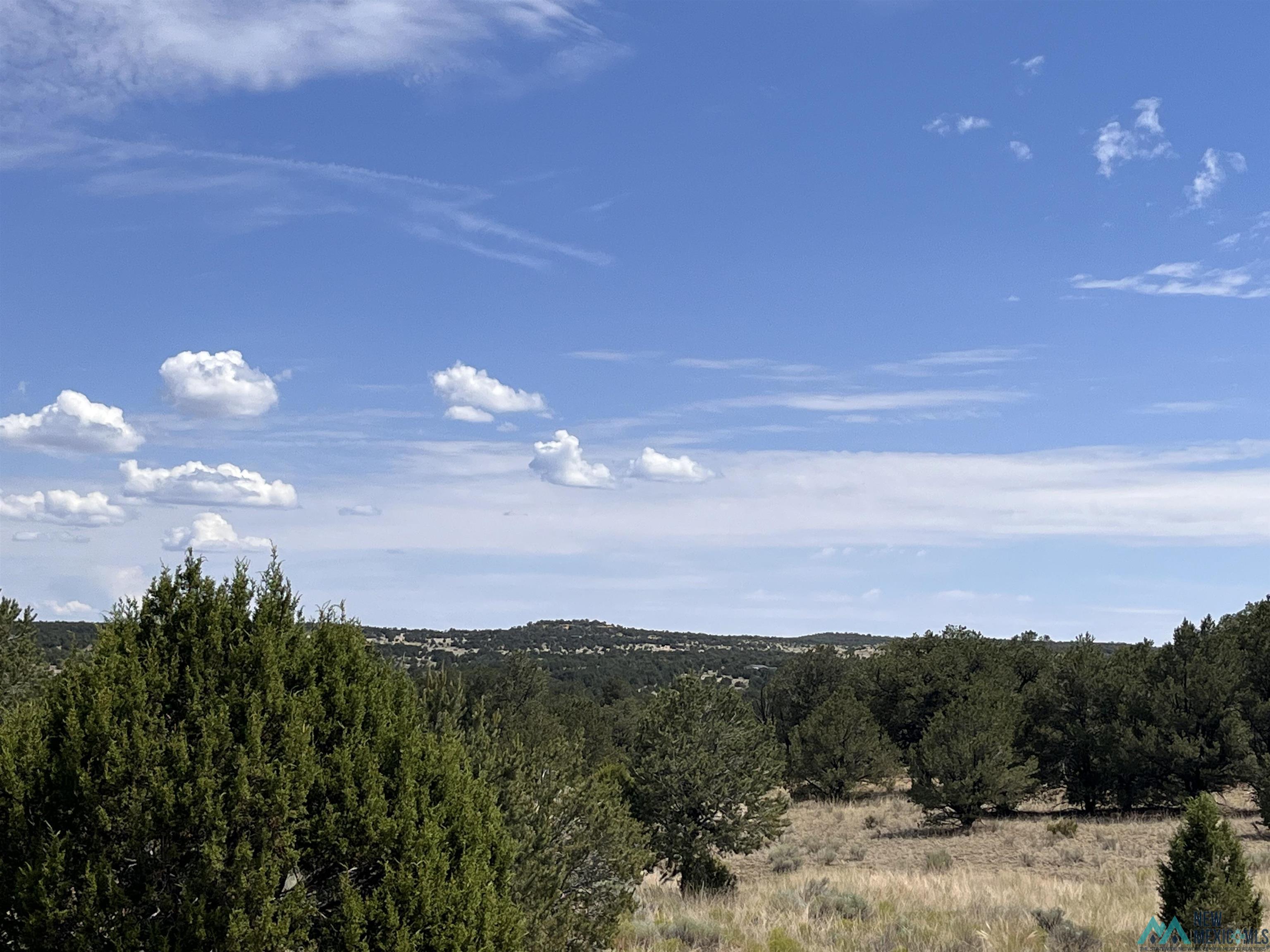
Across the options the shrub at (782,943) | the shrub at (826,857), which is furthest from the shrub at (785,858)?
the shrub at (782,943)

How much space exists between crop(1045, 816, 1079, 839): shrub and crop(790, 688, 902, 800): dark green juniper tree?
40.2 ft

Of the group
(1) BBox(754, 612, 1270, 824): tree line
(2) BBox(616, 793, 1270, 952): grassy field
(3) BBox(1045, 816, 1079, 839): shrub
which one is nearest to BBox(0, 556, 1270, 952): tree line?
(2) BBox(616, 793, 1270, 952): grassy field

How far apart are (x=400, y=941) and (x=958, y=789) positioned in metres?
29.0

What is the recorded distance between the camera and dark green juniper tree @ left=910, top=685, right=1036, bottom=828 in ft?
103

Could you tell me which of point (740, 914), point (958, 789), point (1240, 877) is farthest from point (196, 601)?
point (958, 789)

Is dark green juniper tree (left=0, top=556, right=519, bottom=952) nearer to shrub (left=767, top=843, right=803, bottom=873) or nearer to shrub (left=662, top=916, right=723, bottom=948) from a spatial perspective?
shrub (left=662, top=916, right=723, bottom=948)

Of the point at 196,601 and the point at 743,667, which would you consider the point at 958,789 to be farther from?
the point at 743,667

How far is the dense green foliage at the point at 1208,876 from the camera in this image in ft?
36.3

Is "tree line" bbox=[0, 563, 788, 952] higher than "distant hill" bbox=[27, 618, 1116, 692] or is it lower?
higher

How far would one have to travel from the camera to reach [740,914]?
14008 millimetres

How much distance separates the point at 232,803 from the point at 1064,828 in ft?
94.1

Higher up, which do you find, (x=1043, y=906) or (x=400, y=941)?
(x=400, y=941)

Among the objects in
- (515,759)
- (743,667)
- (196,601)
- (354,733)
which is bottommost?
(743,667)

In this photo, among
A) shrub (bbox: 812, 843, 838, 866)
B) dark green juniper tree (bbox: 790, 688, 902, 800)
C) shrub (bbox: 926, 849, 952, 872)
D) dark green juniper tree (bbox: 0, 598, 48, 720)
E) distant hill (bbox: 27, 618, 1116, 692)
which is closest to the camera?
dark green juniper tree (bbox: 0, 598, 48, 720)
